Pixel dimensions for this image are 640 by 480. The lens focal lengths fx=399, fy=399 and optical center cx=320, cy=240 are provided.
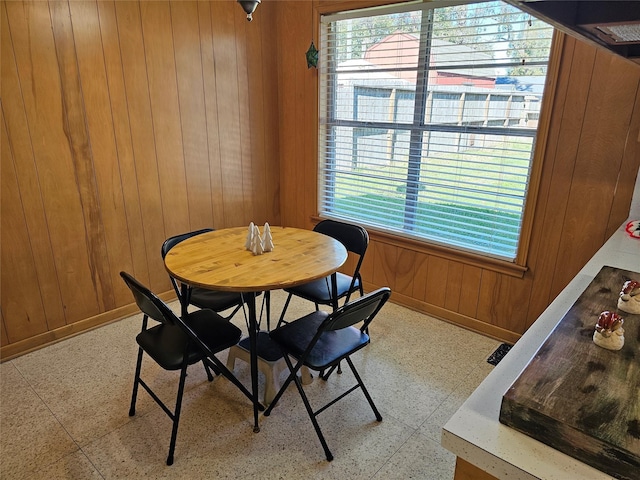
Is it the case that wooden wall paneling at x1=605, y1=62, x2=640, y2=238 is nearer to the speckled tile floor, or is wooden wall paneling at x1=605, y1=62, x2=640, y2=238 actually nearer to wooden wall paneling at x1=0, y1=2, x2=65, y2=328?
the speckled tile floor

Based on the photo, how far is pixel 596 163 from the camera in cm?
223

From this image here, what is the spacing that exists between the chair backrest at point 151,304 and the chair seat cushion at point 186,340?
0.15 metres

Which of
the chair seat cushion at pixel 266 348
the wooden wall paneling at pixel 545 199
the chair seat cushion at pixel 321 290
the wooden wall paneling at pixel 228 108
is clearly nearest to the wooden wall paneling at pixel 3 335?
the chair seat cushion at pixel 266 348

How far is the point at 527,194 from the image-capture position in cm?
249

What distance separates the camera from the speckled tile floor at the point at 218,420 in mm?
1759

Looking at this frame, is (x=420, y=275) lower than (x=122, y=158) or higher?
lower

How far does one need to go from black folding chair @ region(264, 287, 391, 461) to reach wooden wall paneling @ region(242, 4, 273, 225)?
6.18 feet

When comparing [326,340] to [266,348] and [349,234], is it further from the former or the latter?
[349,234]

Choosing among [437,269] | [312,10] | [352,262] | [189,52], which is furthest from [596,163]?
[189,52]

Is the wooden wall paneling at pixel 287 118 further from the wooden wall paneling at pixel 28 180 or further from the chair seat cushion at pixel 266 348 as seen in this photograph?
the wooden wall paneling at pixel 28 180

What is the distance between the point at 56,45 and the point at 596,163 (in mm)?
3203

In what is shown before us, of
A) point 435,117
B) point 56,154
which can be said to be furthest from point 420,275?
point 56,154

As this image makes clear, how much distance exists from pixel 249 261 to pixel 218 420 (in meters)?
0.82

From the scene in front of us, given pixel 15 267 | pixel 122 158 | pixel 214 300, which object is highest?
pixel 122 158
